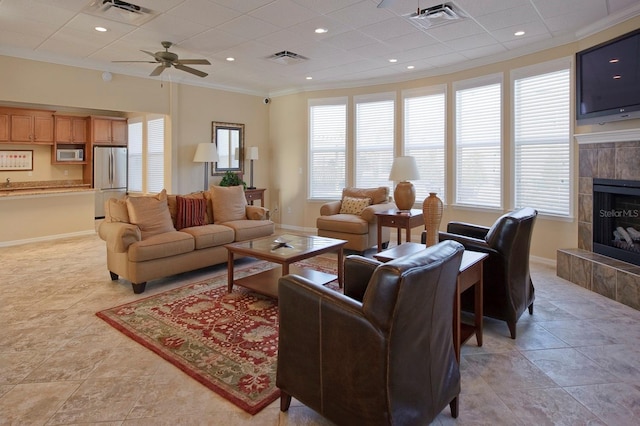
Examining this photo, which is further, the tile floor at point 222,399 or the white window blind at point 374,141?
the white window blind at point 374,141

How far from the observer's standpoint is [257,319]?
10.9 feet

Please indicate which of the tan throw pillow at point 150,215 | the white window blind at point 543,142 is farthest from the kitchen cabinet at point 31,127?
the white window blind at point 543,142

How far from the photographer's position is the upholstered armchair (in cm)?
553

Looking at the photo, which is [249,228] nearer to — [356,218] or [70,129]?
[356,218]

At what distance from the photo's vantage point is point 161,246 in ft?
13.5

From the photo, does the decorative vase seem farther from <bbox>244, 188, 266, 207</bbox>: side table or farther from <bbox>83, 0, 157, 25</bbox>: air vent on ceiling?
<bbox>244, 188, 266, 207</bbox>: side table

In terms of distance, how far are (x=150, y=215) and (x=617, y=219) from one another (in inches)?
201

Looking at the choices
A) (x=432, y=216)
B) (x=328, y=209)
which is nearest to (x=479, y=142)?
(x=328, y=209)

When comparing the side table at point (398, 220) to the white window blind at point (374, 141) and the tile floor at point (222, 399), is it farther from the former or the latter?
the tile floor at point (222, 399)

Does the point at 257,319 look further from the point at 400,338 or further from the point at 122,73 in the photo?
the point at 122,73

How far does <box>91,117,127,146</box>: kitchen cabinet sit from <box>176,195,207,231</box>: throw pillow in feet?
15.9

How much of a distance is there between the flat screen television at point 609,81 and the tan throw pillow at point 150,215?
15.8 feet

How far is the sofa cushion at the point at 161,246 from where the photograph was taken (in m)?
3.96

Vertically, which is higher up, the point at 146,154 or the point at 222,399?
the point at 146,154
